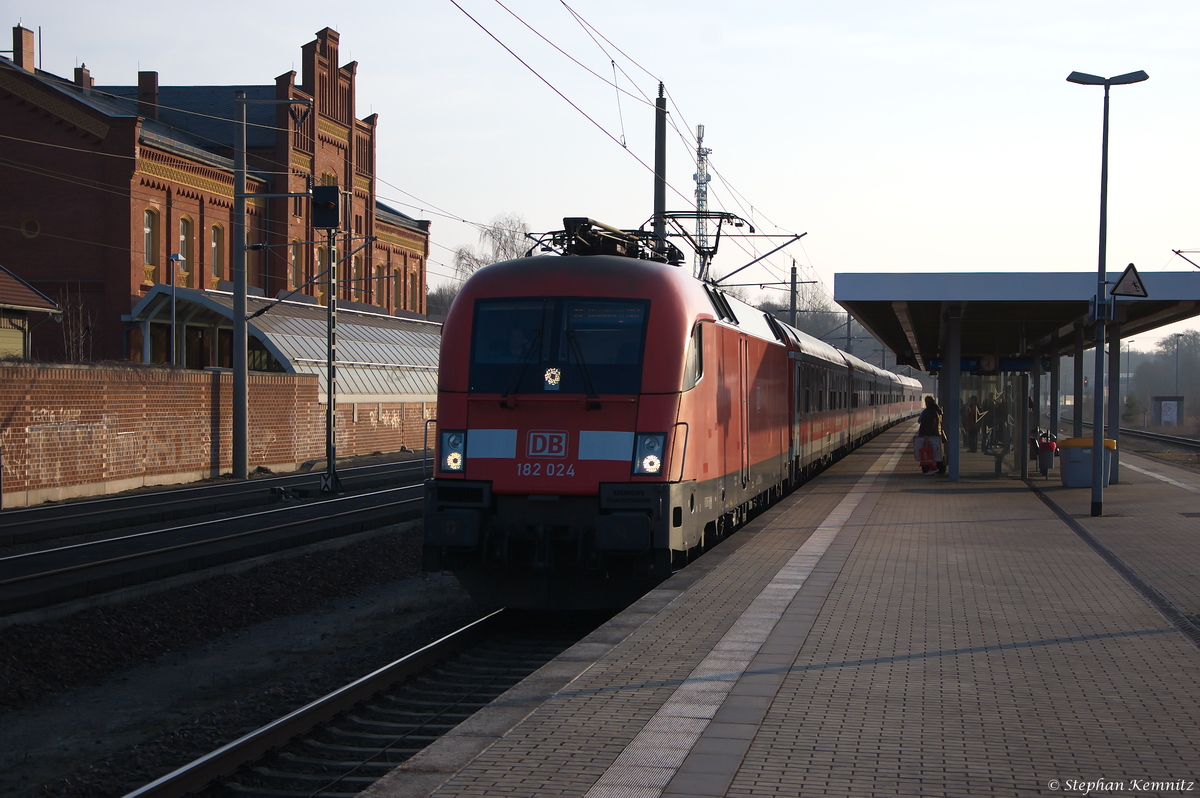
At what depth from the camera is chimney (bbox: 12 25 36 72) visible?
4194 cm

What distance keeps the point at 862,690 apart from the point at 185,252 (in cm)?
3778

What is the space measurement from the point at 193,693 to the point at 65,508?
1177 cm

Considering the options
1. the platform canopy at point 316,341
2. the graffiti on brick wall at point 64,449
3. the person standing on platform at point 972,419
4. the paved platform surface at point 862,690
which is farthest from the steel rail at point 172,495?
the person standing on platform at point 972,419

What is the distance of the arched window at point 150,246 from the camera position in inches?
1469

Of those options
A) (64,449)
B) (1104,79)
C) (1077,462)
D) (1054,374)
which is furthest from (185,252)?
(1104,79)

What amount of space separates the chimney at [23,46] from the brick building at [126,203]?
0.18 ft

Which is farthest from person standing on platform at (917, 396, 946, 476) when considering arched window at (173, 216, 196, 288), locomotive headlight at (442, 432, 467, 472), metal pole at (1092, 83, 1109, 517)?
arched window at (173, 216, 196, 288)

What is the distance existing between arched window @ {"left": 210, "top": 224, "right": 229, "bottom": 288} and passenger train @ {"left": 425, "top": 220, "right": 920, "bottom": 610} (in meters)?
34.0

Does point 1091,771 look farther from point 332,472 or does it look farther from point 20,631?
point 332,472

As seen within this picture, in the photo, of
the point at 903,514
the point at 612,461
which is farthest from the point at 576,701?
the point at 903,514

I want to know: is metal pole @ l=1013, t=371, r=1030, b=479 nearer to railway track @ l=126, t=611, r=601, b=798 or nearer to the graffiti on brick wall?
railway track @ l=126, t=611, r=601, b=798

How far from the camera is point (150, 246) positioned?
3762 centimetres

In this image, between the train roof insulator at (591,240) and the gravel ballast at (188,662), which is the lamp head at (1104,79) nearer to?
the train roof insulator at (591,240)

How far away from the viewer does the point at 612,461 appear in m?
9.11
